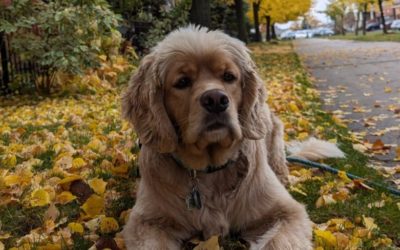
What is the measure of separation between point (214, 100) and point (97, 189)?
180cm

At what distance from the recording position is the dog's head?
10.5ft

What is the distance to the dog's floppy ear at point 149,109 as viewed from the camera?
3.38 m

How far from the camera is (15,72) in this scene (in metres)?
12.8

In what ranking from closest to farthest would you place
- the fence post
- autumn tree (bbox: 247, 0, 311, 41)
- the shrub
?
the shrub
the fence post
autumn tree (bbox: 247, 0, 311, 41)

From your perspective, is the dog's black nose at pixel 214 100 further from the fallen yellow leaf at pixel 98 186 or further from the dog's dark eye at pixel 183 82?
the fallen yellow leaf at pixel 98 186

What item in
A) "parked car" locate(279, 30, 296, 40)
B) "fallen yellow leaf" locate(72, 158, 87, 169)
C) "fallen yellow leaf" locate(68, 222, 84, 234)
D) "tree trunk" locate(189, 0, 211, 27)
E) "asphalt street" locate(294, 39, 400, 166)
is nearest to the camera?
"fallen yellow leaf" locate(68, 222, 84, 234)

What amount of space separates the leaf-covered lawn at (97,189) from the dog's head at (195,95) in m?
0.80

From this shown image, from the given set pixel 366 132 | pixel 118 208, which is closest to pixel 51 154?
pixel 118 208

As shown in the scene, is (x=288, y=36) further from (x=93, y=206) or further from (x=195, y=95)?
(x=195, y=95)

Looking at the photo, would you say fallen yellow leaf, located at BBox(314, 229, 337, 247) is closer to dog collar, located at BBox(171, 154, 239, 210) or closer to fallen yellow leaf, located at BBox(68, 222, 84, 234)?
dog collar, located at BBox(171, 154, 239, 210)

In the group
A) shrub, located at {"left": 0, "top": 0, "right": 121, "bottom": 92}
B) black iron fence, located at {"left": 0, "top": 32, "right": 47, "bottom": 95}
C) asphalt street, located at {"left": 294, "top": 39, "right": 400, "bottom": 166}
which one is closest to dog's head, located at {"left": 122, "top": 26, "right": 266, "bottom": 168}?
asphalt street, located at {"left": 294, "top": 39, "right": 400, "bottom": 166}

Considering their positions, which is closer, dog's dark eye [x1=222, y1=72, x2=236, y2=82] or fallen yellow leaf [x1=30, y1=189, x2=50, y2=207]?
dog's dark eye [x1=222, y1=72, x2=236, y2=82]

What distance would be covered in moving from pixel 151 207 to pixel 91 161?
7.37 feet

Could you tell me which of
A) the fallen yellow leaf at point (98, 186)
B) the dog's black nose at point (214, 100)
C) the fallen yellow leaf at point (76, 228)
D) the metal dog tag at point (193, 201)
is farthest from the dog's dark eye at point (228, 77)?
the fallen yellow leaf at point (98, 186)
